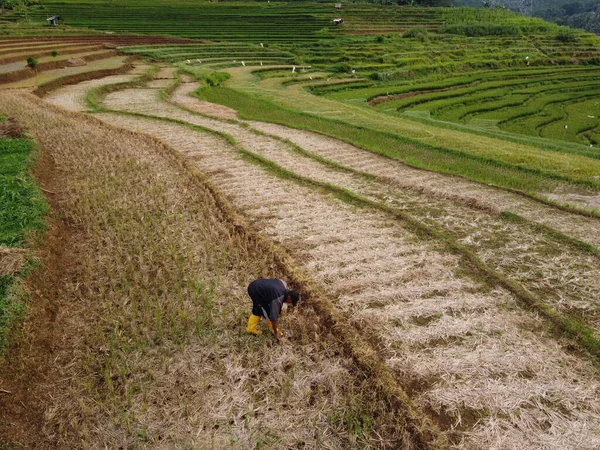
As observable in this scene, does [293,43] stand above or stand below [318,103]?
above

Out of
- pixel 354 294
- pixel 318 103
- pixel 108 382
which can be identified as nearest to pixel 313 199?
pixel 354 294

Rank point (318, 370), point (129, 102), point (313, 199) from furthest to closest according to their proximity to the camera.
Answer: point (129, 102) < point (313, 199) < point (318, 370)

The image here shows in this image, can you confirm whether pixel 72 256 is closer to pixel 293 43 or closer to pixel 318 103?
pixel 318 103

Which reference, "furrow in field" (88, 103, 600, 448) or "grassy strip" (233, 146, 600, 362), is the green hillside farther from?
"furrow in field" (88, 103, 600, 448)

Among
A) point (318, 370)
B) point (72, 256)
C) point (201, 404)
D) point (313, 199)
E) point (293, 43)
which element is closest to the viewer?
point (201, 404)

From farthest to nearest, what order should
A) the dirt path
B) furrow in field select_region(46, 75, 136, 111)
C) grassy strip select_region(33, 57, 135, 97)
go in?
grassy strip select_region(33, 57, 135, 97) < furrow in field select_region(46, 75, 136, 111) < the dirt path

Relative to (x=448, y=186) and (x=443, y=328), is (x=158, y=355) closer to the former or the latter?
(x=443, y=328)

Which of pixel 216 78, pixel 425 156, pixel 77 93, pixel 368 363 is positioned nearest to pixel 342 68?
pixel 216 78

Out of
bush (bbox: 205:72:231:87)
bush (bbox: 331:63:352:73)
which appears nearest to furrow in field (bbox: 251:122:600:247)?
bush (bbox: 205:72:231:87)
